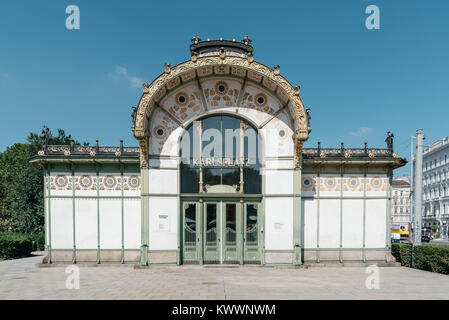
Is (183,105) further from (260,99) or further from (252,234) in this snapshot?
(252,234)

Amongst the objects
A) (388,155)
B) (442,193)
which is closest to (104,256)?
(388,155)

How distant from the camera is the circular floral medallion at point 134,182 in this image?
14578 millimetres

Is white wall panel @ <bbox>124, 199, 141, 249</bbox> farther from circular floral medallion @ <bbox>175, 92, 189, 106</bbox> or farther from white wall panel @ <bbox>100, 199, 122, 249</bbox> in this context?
circular floral medallion @ <bbox>175, 92, 189, 106</bbox>

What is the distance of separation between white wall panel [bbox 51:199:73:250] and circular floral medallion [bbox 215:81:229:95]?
29.3 feet

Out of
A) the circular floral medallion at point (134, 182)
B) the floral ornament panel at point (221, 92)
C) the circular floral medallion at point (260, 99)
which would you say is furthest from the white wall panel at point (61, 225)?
the circular floral medallion at point (260, 99)

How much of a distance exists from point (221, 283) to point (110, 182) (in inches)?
291

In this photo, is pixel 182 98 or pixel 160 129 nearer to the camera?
pixel 160 129

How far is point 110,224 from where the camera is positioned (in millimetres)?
14438

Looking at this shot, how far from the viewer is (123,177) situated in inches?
574

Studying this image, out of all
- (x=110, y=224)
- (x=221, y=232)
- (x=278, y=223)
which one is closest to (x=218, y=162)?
(x=221, y=232)

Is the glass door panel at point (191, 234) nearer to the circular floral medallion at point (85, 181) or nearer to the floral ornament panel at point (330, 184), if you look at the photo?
the circular floral medallion at point (85, 181)

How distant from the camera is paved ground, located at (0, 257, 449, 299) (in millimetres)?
9094

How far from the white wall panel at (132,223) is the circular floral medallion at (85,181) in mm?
1967

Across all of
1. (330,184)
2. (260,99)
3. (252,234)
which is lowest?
(252,234)
